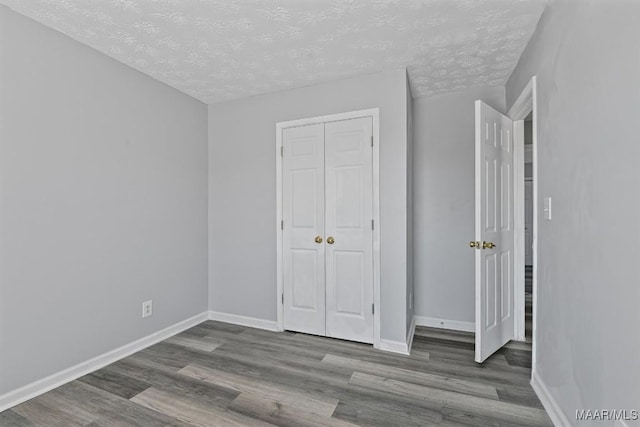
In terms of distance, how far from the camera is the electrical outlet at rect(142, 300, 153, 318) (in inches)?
106

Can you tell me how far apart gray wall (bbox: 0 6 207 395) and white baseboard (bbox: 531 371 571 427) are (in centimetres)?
310

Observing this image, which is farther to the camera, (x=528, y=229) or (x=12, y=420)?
(x=528, y=229)

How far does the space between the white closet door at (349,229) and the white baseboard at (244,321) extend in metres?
0.65

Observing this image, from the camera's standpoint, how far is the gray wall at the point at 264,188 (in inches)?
103

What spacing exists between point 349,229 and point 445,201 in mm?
1162

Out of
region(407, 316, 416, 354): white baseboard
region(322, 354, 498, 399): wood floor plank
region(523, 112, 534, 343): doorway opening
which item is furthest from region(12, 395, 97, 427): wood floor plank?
region(523, 112, 534, 343): doorway opening

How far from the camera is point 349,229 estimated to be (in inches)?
110

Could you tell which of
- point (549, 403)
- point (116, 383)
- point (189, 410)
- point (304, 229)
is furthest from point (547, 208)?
point (116, 383)

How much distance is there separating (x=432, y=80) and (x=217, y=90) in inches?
85.0

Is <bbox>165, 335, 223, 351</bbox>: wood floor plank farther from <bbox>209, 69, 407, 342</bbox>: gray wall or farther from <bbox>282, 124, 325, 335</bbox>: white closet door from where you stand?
<bbox>282, 124, 325, 335</bbox>: white closet door

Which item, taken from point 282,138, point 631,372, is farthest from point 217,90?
point 631,372

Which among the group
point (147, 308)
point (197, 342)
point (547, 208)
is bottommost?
point (197, 342)

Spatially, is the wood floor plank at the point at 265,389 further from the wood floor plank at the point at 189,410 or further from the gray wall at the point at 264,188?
the gray wall at the point at 264,188

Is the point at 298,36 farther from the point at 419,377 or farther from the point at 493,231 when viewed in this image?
the point at 419,377
